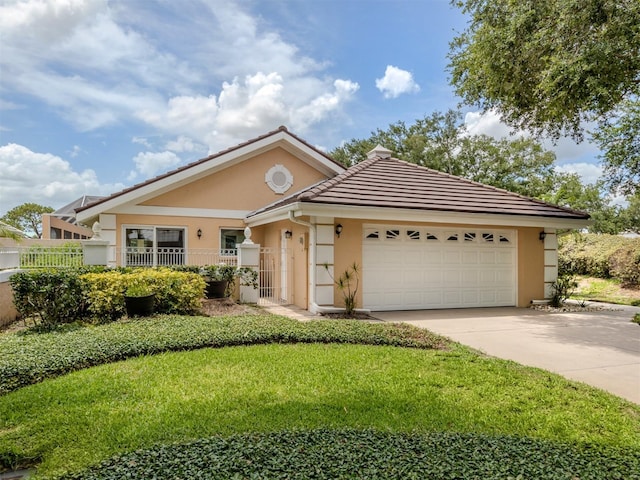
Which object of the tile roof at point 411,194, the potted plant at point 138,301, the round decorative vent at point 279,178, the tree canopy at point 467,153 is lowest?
the potted plant at point 138,301

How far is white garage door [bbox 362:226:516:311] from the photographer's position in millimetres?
11945

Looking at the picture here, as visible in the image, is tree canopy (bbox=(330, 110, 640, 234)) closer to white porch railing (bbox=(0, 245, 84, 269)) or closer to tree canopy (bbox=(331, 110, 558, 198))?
tree canopy (bbox=(331, 110, 558, 198))

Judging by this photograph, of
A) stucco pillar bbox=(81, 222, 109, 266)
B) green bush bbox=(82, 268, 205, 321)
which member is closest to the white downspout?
green bush bbox=(82, 268, 205, 321)

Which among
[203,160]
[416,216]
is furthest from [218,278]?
[416,216]

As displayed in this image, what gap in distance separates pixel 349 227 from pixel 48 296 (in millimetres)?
7413

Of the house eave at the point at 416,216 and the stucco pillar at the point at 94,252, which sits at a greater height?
the house eave at the point at 416,216

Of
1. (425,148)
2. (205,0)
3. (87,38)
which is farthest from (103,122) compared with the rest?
(425,148)

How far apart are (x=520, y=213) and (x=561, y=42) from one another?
4942 millimetres

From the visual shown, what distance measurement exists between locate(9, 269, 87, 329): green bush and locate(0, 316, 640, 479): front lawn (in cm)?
172

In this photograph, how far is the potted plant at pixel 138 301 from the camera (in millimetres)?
9484

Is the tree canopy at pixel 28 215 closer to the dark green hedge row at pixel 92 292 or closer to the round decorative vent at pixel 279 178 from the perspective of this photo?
the round decorative vent at pixel 279 178

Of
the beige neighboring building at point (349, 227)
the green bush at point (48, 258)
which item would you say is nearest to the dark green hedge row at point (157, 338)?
the beige neighboring building at point (349, 227)

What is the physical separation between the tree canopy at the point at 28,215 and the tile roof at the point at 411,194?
49.3 metres

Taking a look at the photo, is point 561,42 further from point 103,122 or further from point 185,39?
point 103,122
